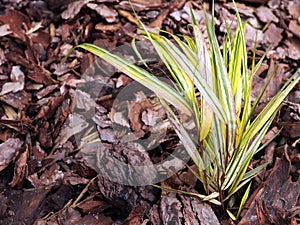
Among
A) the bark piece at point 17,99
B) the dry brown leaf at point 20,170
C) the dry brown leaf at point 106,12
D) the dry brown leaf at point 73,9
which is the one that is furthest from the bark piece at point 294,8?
the dry brown leaf at point 20,170

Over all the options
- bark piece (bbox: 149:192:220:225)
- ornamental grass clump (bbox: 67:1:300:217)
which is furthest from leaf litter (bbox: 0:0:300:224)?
ornamental grass clump (bbox: 67:1:300:217)

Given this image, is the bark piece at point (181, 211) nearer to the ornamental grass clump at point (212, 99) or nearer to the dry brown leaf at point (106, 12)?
the ornamental grass clump at point (212, 99)

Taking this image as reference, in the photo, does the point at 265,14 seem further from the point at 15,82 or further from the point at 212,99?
the point at 15,82

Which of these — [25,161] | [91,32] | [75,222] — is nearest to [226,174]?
[75,222]

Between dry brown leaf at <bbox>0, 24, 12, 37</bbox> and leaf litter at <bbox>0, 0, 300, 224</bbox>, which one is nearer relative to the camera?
leaf litter at <bbox>0, 0, 300, 224</bbox>

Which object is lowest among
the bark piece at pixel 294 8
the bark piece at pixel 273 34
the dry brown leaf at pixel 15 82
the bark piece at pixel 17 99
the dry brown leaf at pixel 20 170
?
the dry brown leaf at pixel 20 170

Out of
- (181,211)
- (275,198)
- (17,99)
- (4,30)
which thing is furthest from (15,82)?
(275,198)

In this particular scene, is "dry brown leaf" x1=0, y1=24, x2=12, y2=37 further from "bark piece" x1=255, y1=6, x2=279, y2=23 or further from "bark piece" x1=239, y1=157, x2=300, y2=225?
"bark piece" x1=239, y1=157, x2=300, y2=225

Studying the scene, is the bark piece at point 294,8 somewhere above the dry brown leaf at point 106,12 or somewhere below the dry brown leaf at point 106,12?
above

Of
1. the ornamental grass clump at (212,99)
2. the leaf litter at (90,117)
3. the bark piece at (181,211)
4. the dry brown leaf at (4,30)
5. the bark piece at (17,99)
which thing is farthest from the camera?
the dry brown leaf at (4,30)
